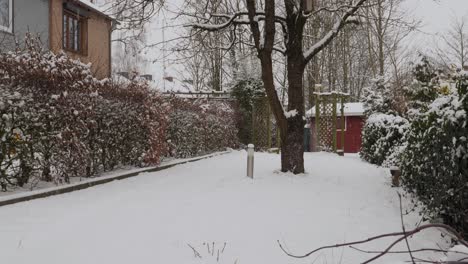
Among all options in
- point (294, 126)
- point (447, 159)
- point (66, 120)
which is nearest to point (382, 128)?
point (294, 126)

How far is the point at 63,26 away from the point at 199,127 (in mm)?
6941

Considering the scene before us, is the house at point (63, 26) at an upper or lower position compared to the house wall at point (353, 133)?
upper

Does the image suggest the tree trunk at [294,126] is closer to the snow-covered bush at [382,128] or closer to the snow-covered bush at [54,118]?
the snow-covered bush at [382,128]

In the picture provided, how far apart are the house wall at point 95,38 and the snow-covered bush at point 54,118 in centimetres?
781

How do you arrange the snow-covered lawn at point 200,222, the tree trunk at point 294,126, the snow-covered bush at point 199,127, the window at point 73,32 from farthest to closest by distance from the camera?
the window at point 73,32
the snow-covered bush at point 199,127
the tree trunk at point 294,126
the snow-covered lawn at point 200,222

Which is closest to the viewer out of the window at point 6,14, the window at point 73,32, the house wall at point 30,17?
the window at point 6,14

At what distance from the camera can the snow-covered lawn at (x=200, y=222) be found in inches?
132

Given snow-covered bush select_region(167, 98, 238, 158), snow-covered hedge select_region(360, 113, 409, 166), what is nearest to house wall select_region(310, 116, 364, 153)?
snow-covered bush select_region(167, 98, 238, 158)

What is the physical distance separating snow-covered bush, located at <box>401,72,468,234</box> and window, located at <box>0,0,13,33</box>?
39.9ft

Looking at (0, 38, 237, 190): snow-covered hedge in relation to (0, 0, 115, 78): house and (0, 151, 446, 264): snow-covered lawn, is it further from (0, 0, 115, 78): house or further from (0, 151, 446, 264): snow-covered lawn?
(0, 0, 115, 78): house

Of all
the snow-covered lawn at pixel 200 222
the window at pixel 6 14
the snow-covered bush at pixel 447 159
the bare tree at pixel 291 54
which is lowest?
the snow-covered lawn at pixel 200 222

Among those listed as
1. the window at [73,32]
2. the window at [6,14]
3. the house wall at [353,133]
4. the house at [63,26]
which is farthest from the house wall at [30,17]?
the house wall at [353,133]

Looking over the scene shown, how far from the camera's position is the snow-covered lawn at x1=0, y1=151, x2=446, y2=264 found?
3.35m

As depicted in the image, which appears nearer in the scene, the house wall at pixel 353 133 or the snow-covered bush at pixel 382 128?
the snow-covered bush at pixel 382 128
